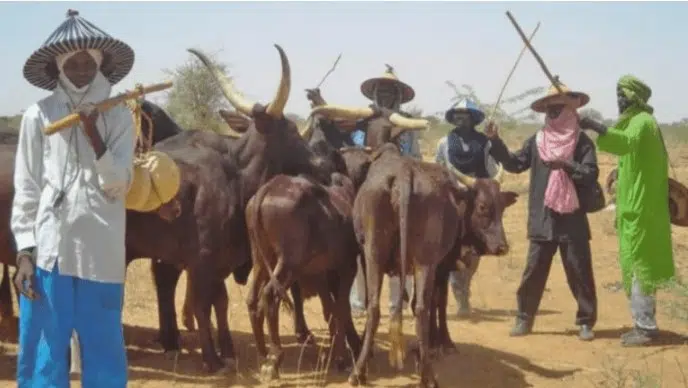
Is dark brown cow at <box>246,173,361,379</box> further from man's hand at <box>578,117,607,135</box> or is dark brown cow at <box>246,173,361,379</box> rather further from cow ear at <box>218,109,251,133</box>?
man's hand at <box>578,117,607,135</box>

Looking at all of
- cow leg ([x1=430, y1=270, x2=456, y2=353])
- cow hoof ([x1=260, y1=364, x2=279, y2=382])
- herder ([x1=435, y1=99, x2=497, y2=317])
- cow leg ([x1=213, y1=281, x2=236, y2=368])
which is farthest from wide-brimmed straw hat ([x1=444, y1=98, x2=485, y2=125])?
cow hoof ([x1=260, y1=364, x2=279, y2=382])

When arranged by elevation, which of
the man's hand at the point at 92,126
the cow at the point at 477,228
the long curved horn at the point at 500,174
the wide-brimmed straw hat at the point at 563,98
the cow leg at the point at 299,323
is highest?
the wide-brimmed straw hat at the point at 563,98

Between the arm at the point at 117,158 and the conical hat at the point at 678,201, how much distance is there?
5.47 m

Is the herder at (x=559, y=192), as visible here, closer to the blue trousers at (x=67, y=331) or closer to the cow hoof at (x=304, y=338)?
the cow hoof at (x=304, y=338)

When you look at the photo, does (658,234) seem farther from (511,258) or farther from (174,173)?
(511,258)

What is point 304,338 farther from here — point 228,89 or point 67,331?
point 67,331

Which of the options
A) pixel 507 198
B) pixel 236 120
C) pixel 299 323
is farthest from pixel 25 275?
pixel 507 198

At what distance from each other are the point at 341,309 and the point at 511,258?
23.7 ft

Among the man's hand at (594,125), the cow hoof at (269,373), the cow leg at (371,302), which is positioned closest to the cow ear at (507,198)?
the man's hand at (594,125)

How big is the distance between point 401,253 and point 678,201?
10.8 feet

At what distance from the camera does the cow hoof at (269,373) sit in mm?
7113

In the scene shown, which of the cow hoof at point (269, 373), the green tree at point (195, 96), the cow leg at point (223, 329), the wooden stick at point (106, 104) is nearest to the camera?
the wooden stick at point (106, 104)

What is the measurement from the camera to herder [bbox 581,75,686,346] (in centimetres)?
814

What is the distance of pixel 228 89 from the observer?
7.98 m
